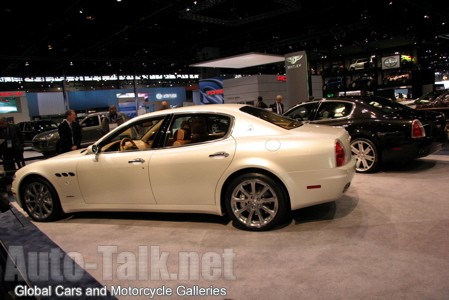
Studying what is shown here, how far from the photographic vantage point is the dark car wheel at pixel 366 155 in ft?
19.9

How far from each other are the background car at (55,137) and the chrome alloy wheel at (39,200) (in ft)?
27.5

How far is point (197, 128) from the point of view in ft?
14.2

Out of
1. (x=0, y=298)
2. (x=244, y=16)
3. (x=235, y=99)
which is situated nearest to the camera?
(x=0, y=298)

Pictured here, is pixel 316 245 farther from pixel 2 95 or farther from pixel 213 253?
pixel 2 95

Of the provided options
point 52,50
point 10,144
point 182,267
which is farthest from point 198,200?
point 52,50

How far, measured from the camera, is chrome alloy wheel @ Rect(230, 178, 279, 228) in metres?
3.82

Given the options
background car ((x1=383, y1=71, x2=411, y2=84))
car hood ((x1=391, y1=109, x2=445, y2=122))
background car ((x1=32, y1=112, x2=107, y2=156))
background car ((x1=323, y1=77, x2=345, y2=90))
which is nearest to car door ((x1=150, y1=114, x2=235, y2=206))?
car hood ((x1=391, y1=109, x2=445, y2=122))

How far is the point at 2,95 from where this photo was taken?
23.9 metres

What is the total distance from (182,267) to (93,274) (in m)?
0.81

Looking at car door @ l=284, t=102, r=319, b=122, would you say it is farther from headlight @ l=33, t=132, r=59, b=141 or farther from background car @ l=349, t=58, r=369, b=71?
background car @ l=349, t=58, r=369, b=71

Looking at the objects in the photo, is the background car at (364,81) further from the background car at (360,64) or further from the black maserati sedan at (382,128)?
the black maserati sedan at (382,128)

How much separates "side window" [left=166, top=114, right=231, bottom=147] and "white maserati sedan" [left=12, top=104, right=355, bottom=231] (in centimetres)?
1

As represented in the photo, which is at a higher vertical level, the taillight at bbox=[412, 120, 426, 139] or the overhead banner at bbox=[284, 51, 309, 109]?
the overhead banner at bbox=[284, 51, 309, 109]

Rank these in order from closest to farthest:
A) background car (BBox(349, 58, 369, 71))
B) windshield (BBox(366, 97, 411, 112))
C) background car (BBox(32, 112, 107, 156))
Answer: windshield (BBox(366, 97, 411, 112)) → background car (BBox(32, 112, 107, 156)) → background car (BBox(349, 58, 369, 71))
